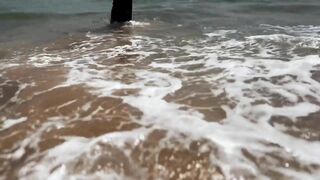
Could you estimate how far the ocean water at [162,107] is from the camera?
11.9ft

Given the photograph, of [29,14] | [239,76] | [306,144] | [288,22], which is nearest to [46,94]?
[239,76]

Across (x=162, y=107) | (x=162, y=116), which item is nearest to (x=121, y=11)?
(x=162, y=107)

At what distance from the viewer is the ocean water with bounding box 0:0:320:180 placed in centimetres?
362

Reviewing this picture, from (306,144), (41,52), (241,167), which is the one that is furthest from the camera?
(41,52)

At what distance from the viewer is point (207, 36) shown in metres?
9.13

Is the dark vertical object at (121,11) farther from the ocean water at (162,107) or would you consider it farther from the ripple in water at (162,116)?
the ripple in water at (162,116)

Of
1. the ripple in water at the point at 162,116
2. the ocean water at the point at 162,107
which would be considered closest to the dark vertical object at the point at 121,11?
the ocean water at the point at 162,107

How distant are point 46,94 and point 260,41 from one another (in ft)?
14.6

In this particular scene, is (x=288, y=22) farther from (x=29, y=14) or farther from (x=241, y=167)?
(x=241, y=167)

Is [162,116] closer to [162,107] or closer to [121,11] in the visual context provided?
[162,107]

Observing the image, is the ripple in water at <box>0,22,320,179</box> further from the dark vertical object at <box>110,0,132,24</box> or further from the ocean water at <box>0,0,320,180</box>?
the dark vertical object at <box>110,0,132,24</box>

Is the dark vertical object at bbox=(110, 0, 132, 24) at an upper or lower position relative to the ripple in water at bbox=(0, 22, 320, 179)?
lower

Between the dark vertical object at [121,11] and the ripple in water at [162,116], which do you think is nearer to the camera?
the ripple in water at [162,116]

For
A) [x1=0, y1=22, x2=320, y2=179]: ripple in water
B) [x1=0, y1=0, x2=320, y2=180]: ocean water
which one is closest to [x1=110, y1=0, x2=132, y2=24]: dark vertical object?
[x1=0, y1=0, x2=320, y2=180]: ocean water
